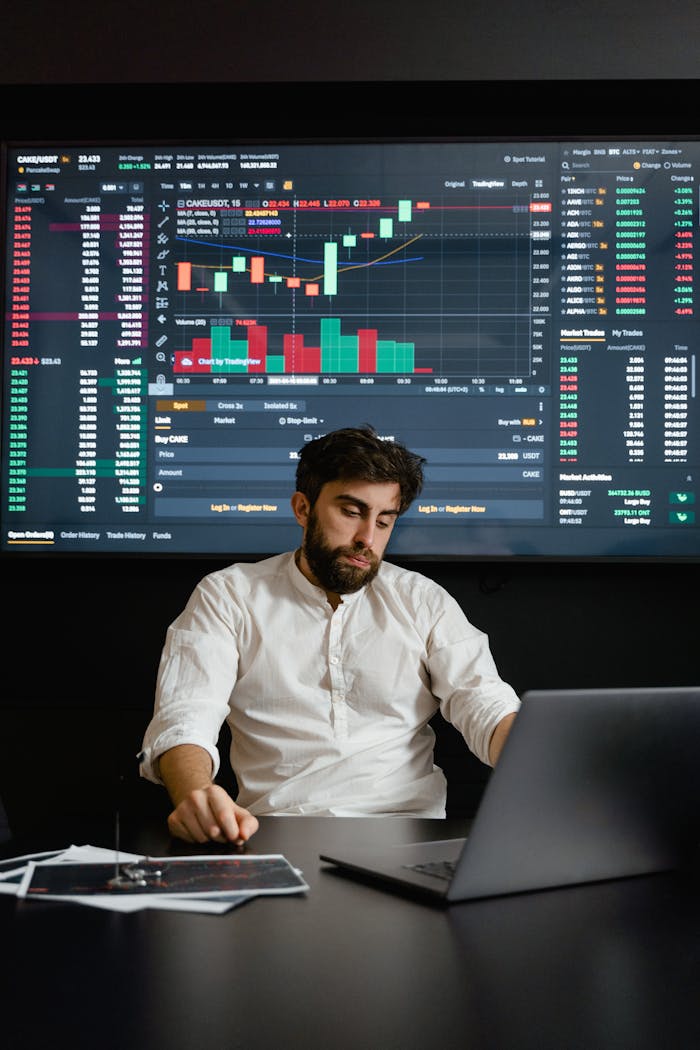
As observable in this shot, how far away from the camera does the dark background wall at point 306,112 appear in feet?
8.00

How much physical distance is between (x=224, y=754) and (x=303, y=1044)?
1.84 metres

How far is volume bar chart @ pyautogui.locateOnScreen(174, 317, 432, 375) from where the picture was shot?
8.16ft

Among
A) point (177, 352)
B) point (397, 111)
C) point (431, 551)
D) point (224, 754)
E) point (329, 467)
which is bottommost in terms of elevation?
point (224, 754)

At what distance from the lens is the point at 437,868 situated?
1046 millimetres

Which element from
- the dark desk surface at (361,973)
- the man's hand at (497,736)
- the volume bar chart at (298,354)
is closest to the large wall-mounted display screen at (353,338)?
the volume bar chart at (298,354)

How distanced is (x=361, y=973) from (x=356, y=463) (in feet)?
4.39

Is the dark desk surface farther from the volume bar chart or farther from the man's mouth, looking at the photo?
the volume bar chart

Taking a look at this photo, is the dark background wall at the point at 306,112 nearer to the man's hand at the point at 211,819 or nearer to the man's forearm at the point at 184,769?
the man's forearm at the point at 184,769

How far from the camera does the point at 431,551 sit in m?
2.46

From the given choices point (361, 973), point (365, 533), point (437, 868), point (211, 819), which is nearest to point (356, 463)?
point (365, 533)

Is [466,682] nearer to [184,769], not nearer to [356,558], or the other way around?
[356,558]

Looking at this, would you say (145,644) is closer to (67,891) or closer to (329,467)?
(329,467)

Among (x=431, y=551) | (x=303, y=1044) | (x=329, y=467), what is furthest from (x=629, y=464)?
(x=303, y=1044)

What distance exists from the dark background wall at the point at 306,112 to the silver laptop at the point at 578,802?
54.6 inches
